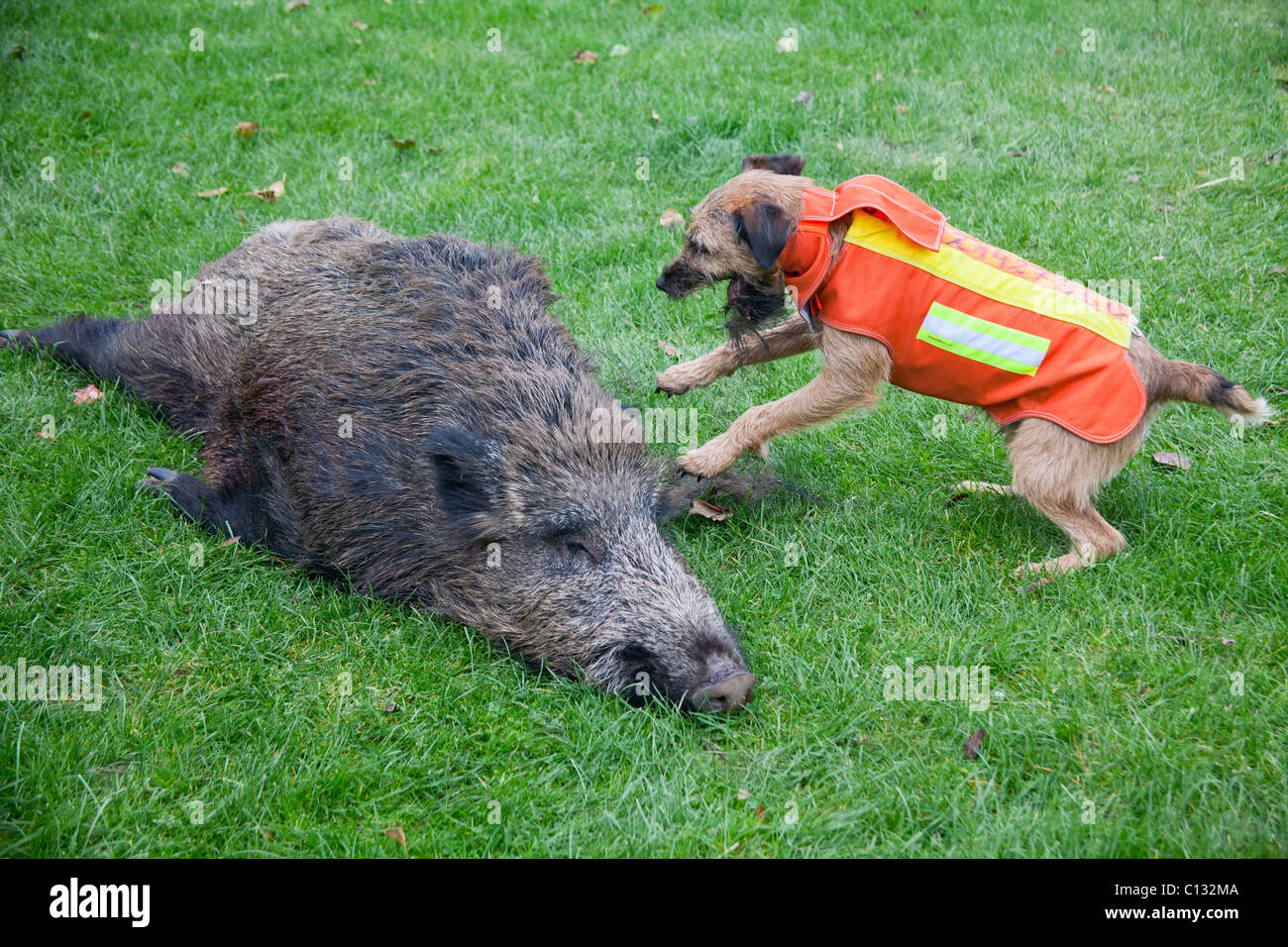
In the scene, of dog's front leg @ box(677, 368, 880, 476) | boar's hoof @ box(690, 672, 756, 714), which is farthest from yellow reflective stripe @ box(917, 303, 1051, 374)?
boar's hoof @ box(690, 672, 756, 714)

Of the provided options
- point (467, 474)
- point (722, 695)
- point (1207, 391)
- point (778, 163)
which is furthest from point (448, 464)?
point (1207, 391)

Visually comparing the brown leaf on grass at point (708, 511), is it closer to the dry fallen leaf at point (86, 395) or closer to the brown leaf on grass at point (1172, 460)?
the brown leaf on grass at point (1172, 460)

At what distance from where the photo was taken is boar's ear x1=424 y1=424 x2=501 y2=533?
3.84 meters

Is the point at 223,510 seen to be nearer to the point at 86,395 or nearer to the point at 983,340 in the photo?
the point at 86,395

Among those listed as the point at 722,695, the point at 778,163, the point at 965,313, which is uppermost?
the point at 778,163

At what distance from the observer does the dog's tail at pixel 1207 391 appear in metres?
3.82

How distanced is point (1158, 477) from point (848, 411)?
5.14 feet

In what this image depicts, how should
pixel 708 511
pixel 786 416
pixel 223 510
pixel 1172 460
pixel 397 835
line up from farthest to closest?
pixel 1172 460, pixel 708 511, pixel 223 510, pixel 786 416, pixel 397 835

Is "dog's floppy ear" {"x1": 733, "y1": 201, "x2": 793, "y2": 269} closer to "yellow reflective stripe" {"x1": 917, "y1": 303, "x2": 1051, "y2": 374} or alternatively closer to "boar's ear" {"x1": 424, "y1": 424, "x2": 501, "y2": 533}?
"yellow reflective stripe" {"x1": 917, "y1": 303, "x2": 1051, "y2": 374}

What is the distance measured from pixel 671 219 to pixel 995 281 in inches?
130

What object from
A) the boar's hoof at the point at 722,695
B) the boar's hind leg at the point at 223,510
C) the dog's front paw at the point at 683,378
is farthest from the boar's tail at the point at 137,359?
the boar's hoof at the point at 722,695

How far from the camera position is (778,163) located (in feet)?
15.0

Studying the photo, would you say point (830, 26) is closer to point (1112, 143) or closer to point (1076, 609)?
point (1112, 143)
